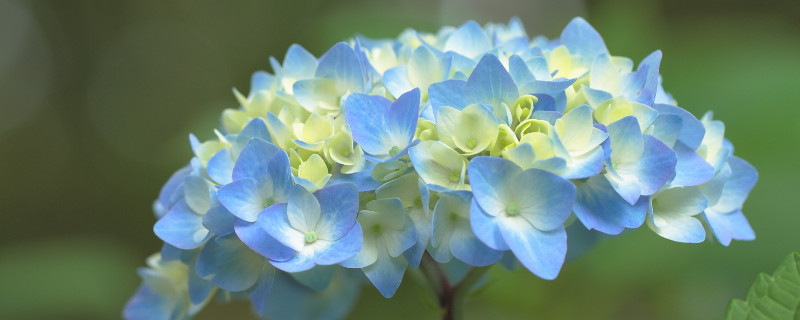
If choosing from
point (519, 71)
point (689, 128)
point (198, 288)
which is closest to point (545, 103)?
point (519, 71)

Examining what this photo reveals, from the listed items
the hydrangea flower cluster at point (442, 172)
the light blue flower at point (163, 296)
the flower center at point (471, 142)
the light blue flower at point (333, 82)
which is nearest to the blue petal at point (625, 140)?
the hydrangea flower cluster at point (442, 172)

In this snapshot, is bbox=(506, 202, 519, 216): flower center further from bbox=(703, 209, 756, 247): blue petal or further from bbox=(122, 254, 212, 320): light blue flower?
bbox=(122, 254, 212, 320): light blue flower

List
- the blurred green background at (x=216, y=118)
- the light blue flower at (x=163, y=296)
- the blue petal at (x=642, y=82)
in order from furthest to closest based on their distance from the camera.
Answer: the blurred green background at (x=216, y=118) < the light blue flower at (x=163, y=296) < the blue petal at (x=642, y=82)

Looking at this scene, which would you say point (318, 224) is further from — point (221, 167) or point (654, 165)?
point (654, 165)

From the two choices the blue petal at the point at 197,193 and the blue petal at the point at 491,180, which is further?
the blue petal at the point at 197,193

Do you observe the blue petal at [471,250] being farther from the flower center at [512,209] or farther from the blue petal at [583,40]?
the blue petal at [583,40]

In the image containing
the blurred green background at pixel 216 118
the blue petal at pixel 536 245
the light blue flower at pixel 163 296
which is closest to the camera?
the blue petal at pixel 536 245

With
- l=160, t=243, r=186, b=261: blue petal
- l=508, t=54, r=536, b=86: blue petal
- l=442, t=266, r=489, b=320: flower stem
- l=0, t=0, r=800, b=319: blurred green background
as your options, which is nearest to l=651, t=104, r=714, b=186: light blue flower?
l=508, t=54, r=536, b=86: blue petal

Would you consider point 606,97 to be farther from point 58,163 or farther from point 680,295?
point 58,163
